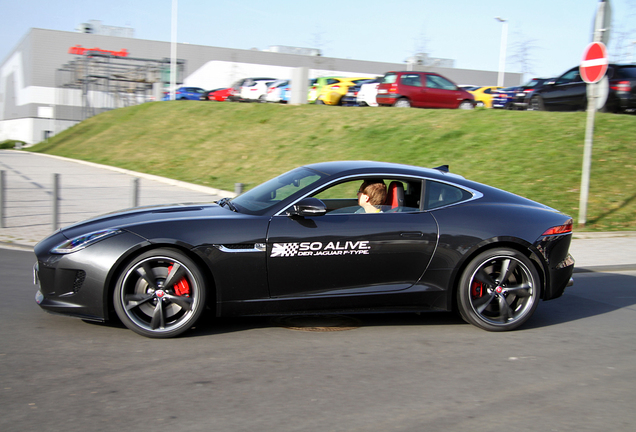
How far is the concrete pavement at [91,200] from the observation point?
8898 mm

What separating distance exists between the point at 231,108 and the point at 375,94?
634cm

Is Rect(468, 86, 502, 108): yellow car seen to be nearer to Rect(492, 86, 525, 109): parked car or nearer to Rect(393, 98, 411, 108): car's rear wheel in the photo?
Rect(492, 86, 525, 109): parked car

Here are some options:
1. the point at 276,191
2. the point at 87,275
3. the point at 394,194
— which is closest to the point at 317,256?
the point at 276,191

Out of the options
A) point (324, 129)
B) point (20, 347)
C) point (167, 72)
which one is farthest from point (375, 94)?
point (167, 72)

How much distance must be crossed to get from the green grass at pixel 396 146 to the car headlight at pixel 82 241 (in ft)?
29.8

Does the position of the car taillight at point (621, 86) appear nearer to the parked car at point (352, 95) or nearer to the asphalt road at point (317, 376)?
the parked car at point (352, 95)

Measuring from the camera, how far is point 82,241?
4648 millimetres

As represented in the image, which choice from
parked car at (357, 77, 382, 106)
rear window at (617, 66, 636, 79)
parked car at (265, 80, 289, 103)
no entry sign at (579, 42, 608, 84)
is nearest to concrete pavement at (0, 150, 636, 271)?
no entry sign at (579, 42, 608, 84)

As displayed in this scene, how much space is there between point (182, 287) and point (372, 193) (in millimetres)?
1874

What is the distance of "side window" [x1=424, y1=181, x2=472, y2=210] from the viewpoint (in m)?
5.28

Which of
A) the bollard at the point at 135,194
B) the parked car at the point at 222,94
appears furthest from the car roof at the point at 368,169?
the parked car at the point at 222,94

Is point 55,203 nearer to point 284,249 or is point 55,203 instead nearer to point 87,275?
point 87,275

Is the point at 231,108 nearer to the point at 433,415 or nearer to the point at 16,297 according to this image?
the point at 16,297

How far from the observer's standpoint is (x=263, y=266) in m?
4.77
